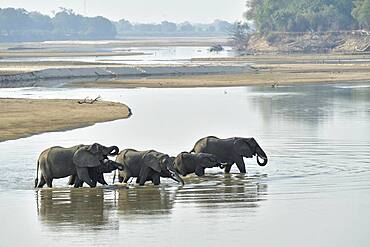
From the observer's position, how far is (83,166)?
31.5 meters

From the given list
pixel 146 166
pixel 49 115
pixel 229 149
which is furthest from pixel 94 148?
pixel 49 115

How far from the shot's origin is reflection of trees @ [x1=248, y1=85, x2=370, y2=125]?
190 ft

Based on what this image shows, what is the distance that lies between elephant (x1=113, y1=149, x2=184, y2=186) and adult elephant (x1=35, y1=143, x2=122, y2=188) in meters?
0.75

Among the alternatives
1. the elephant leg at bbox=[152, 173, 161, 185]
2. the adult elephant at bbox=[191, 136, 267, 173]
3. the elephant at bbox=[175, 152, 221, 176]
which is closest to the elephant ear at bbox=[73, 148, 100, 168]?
the elephant leg at bbox=[152, 173, 161, 185]

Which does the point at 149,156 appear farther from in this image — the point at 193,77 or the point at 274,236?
the point at 193,77

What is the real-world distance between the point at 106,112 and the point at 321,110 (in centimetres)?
1178

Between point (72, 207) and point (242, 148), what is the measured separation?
798 cm

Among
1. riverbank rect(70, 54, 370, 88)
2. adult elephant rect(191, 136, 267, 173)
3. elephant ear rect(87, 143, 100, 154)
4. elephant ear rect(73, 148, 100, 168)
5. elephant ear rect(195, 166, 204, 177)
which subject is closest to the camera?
elephant ear rect(73, 148, 100, 168)

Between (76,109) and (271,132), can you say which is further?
(76,109)

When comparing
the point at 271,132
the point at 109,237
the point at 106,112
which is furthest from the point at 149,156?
the point at 106,112

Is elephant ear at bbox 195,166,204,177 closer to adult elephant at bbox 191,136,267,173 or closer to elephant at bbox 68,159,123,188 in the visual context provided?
adult elephant at bbox 191,136,267,173

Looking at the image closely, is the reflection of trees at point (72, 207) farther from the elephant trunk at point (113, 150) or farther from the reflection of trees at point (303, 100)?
the reflection of trees at point (303, 100)

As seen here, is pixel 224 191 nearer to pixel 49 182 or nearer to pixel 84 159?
pixel 84 159

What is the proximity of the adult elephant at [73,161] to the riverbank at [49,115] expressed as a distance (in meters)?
13.7
